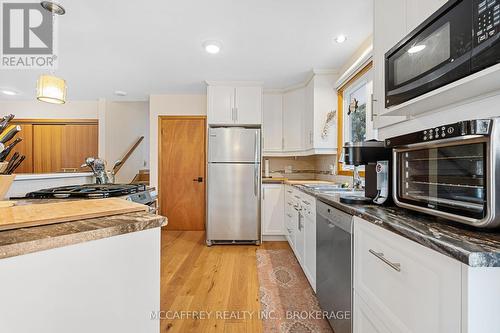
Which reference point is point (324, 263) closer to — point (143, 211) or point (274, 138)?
point (143, 211)

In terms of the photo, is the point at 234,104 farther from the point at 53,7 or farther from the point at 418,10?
the point at 418,10

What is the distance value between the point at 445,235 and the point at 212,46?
2.51 meters

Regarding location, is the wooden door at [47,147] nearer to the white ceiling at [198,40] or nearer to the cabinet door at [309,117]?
the white ceiling at [198,40]

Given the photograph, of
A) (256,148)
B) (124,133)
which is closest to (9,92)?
(124,133)

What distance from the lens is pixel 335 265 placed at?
157 centimetres

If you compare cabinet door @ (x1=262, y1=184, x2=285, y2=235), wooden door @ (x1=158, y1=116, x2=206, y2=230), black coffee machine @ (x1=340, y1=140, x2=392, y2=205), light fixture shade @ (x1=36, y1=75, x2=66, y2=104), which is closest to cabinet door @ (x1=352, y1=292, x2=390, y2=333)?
black coffee machine @ (x1=340, y1=140, x2=392, y2=205)

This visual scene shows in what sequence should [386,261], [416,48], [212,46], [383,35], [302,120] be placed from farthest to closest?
[302,120] → [212,46] → [383,35] → [416,48] → [386,261]

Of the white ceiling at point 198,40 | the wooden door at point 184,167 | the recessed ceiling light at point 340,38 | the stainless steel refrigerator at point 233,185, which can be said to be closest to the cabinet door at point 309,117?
the white ceiling at point 198,40

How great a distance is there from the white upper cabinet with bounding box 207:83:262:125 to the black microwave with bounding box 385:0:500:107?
2.41 meters

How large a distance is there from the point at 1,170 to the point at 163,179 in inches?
130

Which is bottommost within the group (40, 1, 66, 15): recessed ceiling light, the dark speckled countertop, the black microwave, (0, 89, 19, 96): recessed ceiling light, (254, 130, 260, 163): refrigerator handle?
the dark speckled countertop

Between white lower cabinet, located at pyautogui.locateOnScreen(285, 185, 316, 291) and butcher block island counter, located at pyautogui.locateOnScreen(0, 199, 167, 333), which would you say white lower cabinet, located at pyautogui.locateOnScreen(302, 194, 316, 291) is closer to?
white lower cabinet, located at pyautogui.locateOnScreen(285, 185, 316, 291)

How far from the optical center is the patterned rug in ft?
5.75

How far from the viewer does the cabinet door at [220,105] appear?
358 centimetres
